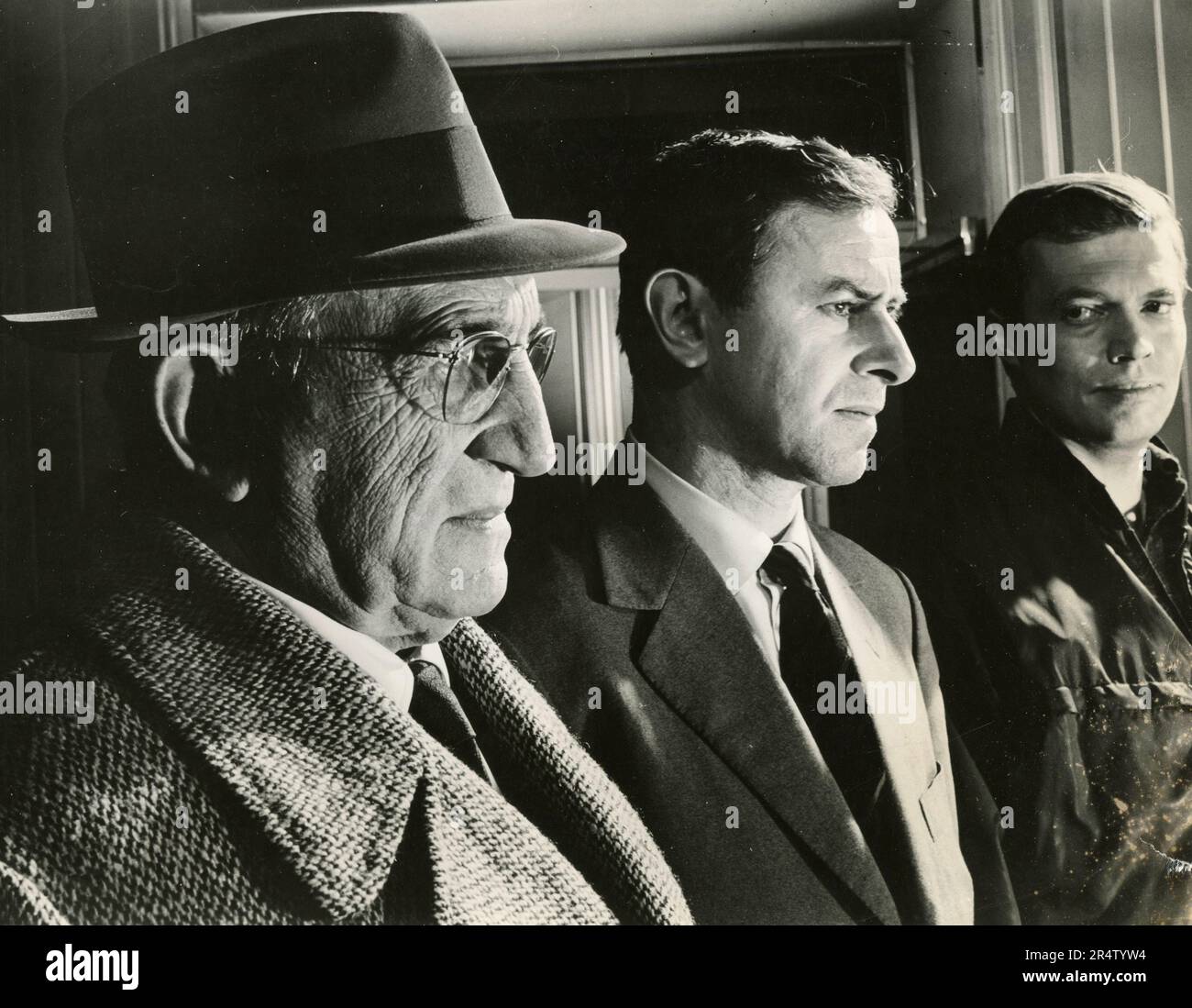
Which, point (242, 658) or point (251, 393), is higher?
point (251, 393)

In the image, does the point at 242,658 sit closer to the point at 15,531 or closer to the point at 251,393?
the point at 251,393

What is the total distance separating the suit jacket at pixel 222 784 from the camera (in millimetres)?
1449

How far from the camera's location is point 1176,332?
185cm

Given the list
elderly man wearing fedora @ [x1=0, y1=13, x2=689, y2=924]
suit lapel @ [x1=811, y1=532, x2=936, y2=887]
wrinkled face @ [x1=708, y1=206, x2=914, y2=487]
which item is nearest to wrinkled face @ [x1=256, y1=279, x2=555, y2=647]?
elderly man wearing fedora @ [x1=0, y1=13, x2=689, y2=924]

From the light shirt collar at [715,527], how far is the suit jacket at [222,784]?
49 centimetres

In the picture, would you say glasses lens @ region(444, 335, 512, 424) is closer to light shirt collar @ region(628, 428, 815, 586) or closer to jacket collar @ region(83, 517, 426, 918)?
light shirt collar @ region(628, 428, 815, 586)

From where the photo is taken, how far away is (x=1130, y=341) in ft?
6.02

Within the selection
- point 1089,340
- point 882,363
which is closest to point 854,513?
point 882,363

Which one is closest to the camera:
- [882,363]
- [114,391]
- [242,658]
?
[242,658]

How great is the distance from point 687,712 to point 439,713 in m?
0.37

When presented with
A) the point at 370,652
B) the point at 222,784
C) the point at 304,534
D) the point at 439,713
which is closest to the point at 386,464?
the point at 304,534

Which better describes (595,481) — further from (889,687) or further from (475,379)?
(889,687)

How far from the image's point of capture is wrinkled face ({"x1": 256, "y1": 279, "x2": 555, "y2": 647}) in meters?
1.54
